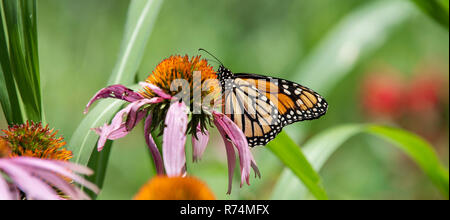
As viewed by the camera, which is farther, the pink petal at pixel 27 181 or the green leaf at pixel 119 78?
the green leaf at pixel 119 78

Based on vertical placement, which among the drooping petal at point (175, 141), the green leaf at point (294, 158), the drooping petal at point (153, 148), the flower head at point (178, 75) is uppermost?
the flower head at point (178, 75)

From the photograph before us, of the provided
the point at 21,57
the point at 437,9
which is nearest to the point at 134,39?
the point at 21,57

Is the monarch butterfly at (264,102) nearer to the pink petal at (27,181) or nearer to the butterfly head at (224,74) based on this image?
the butterfly head at (224,74)

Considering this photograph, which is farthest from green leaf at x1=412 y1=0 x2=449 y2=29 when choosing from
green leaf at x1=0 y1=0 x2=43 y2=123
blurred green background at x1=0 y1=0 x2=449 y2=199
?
green leaf at x1=0 y1=0 x2=43 y2=123

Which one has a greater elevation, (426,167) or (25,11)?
(25,11)

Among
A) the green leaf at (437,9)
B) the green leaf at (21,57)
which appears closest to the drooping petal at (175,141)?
the green leaf at (21,57)

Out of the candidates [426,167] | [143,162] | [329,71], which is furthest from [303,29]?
[426,167]
